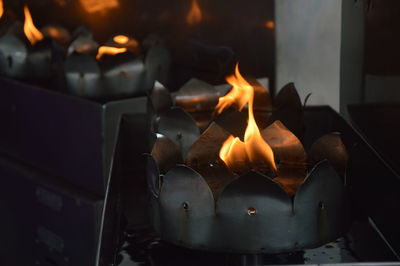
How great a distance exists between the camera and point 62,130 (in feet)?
5.55

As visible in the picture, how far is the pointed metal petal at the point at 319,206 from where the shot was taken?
892 mm

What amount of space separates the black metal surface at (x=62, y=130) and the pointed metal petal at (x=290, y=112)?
410 millimetres

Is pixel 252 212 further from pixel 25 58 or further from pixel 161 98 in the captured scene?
pixel 25 58

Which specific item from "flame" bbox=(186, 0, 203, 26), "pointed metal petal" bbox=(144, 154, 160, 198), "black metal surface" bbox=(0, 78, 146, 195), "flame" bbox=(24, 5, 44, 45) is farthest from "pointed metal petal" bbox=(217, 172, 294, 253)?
"flame" bbox=(24, 5, 44, 45)

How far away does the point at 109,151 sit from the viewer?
1.59 meters

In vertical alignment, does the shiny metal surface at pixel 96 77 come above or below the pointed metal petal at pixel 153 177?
below

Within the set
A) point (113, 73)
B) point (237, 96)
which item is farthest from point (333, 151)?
point (113, 73)

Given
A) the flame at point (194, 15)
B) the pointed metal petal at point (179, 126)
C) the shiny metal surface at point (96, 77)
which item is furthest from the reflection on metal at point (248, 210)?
the flame at point (194, 15)

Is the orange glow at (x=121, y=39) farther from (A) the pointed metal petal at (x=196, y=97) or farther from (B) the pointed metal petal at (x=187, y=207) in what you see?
(B) the pointed metal petal at (x=187, y=207)

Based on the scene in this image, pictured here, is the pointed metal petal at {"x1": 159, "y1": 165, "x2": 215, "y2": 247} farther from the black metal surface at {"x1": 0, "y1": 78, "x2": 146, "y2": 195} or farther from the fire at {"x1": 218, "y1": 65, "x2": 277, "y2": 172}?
the black metal surface at {"x1": 0, "y1": 78, "x2": 146, "y2": 195}

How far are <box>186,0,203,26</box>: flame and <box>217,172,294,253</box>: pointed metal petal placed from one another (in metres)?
1.04

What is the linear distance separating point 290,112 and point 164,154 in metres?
0.29

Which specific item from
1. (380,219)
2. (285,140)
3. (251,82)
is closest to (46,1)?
(251,82)

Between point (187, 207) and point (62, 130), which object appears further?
point (62, 130)
